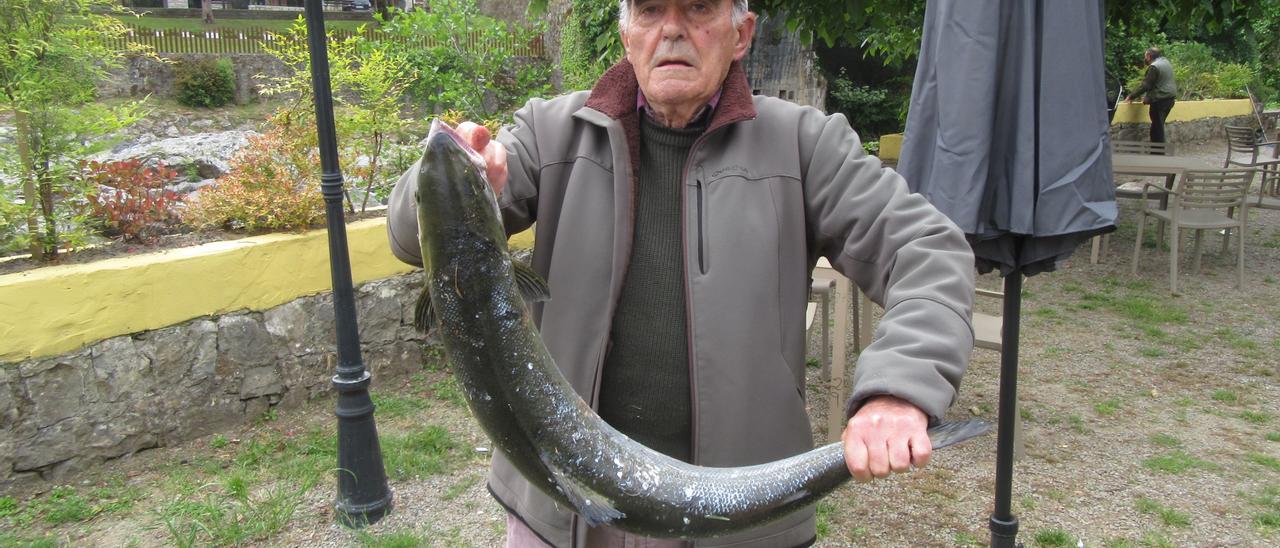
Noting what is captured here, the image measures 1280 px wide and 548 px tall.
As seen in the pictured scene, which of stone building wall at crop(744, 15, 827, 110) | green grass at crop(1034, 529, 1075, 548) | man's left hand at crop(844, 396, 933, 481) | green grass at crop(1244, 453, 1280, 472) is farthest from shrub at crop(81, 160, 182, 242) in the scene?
stone building wall at crop(744, 15, 827, 110)

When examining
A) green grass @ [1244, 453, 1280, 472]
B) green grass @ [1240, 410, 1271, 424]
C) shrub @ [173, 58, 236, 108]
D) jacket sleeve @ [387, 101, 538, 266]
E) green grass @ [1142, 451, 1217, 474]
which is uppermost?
shrub @ [173, 58, 236, 108]

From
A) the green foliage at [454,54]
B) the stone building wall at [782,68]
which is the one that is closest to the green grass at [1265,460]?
the green foliage at [454,54]

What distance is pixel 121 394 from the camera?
194 inches

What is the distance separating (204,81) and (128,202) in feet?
76.4

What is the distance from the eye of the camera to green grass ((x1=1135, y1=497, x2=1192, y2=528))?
181 inches

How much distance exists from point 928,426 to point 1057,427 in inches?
193

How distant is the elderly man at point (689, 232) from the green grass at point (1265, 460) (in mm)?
4561

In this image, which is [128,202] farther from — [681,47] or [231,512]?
[681,47]

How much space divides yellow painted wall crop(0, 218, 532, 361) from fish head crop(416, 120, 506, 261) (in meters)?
3.91

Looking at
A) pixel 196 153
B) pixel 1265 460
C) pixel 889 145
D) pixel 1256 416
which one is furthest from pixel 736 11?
pixel 196 153

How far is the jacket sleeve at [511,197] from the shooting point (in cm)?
190

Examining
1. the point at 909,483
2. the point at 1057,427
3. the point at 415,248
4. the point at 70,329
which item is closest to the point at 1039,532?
the point at 909,483

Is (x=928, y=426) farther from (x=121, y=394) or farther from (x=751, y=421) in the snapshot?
(x=121, y=394)

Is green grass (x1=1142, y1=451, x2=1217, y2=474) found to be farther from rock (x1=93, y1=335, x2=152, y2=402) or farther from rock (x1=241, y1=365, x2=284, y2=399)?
rock (x1=93, y1=335, x2=152, y2=402)
